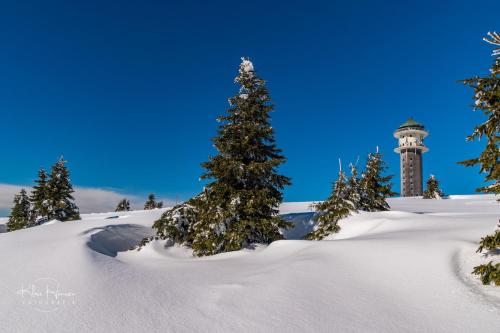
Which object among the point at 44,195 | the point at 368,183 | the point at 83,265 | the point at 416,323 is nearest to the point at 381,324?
the point at 416,323

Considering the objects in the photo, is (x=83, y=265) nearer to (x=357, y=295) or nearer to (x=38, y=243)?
(x=38, y=243)

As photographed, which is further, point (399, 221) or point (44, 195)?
point (44, 195)

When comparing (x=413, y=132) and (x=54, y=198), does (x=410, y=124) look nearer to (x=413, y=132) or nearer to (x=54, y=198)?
(x=413, y=132)

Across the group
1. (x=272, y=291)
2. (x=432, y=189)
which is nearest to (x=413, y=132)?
(x=432, y=189)

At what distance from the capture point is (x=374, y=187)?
21.1m

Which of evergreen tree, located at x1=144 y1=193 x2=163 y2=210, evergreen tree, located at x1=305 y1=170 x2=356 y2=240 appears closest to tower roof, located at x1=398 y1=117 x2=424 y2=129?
evergreen tree, located at x1=144 y1=193 x2=163 y2=210

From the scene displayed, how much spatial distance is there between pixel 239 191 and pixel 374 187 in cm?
1205

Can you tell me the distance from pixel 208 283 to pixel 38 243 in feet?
25.8

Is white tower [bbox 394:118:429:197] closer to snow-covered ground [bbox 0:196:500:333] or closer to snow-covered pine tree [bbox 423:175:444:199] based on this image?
snow-covered pine tree [bbox 423:175:444:199]

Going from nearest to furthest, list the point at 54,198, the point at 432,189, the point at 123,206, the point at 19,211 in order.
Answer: the point at 54,198 < the point at 19,211 < the point at 432,189 < the point at 123,206

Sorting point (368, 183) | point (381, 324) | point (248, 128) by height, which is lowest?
point (381, 324)

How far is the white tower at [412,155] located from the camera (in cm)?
9169

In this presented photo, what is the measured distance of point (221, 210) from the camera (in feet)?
42.3

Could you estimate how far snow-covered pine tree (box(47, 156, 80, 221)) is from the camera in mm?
30953
